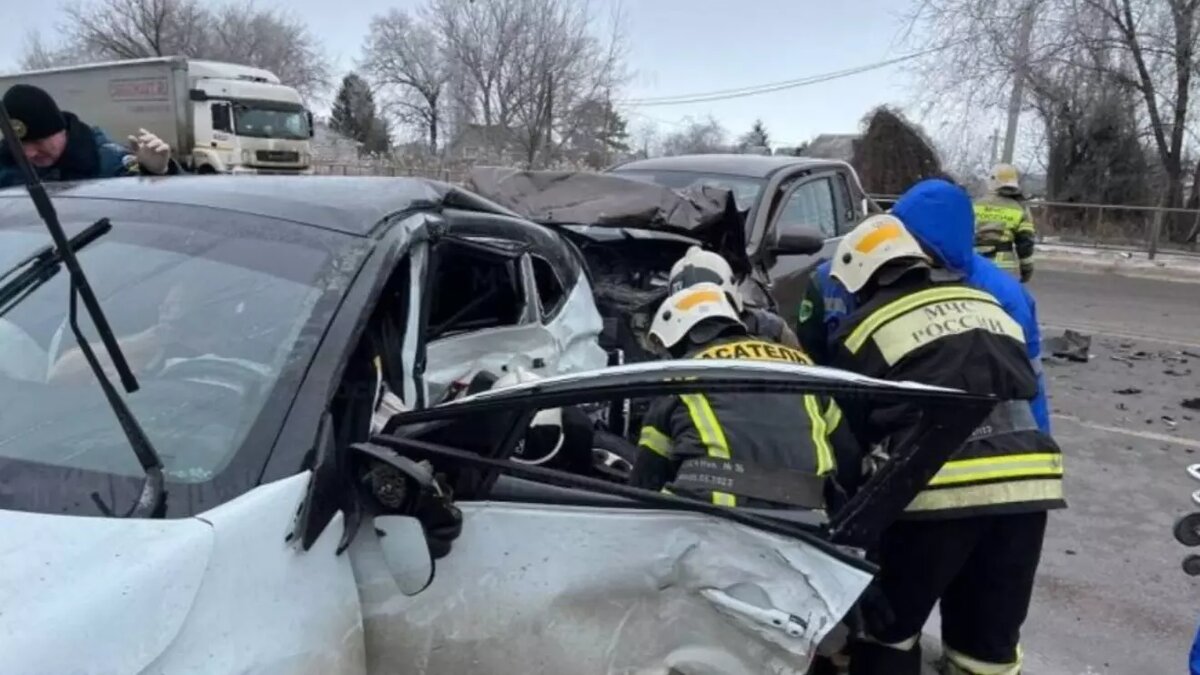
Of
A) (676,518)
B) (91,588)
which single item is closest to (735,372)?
(676,518)

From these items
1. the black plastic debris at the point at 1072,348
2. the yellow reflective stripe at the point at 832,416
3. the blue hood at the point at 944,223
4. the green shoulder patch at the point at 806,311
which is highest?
the blue hood at the point at 944,223

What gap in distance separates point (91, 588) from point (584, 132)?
36.4m

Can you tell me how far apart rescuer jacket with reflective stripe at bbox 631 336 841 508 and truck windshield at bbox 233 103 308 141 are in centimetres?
2271

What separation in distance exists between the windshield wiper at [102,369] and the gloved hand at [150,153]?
2.20 meters

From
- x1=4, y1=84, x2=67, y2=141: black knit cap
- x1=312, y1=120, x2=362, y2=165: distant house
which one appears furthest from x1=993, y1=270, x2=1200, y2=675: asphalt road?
x1=312, y1=120, x2=362, y2=165: distant house

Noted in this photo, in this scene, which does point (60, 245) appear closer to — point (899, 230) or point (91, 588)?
point (91, 588)

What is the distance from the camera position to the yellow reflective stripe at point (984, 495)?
2584 mm

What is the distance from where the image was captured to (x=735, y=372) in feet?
5.56

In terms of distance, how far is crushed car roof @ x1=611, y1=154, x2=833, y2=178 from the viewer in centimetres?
661

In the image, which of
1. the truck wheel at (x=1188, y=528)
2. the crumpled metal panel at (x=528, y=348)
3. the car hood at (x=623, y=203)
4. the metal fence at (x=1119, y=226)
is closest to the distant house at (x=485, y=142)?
the metal fence at (x=1119, y=226)

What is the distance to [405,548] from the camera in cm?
161

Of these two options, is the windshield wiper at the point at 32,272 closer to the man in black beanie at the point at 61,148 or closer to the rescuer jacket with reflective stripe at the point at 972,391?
the man in black beanie at the point at 61,148

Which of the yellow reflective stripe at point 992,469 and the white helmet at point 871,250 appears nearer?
the yellow reflective stripe at point 992,469

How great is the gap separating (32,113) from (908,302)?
3.26 m
